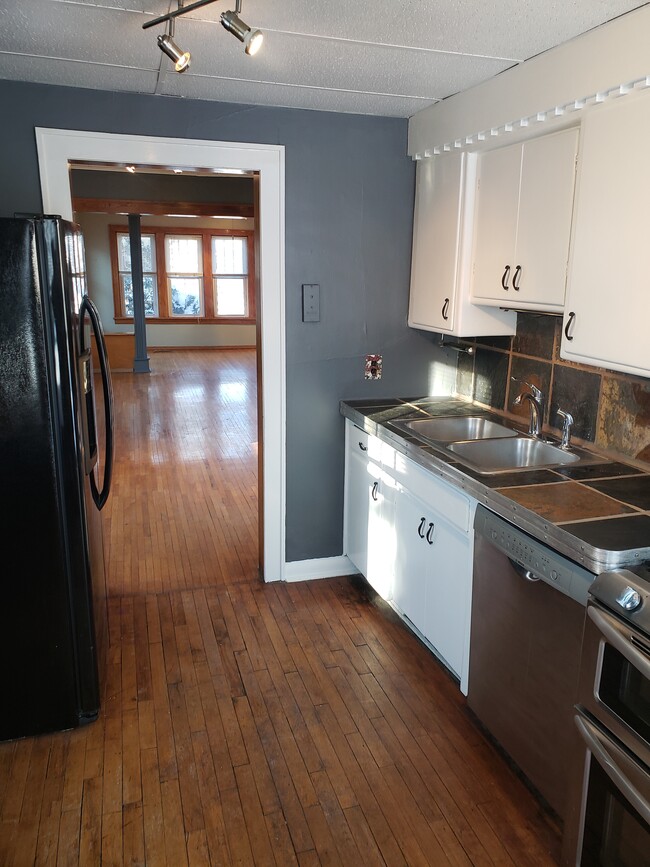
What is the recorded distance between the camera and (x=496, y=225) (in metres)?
2.68

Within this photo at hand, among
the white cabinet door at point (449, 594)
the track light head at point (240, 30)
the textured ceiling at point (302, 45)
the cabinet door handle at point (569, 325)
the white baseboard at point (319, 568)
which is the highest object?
the textured ceiling at point (302, 45)

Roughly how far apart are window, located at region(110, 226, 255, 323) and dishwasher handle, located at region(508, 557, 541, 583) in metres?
10.8

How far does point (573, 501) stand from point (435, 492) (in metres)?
0.58

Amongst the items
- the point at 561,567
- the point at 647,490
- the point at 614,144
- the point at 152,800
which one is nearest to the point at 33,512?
the point at 152,800

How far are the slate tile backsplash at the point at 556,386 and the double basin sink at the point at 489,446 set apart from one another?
108 millimetres

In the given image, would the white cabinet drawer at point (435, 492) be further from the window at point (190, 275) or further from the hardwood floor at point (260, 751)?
the window at point (190, 275)

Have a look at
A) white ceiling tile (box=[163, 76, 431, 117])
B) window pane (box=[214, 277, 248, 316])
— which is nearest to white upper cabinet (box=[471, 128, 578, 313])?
white ceiling tile (box=[163, 76, 431, 117])

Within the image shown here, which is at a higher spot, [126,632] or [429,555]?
[429,555]

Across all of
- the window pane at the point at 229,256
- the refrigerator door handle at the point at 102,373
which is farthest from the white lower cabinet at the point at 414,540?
the window pane at the point at 229,256

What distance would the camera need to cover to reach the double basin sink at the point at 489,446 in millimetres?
2488

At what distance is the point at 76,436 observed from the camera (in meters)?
2.20

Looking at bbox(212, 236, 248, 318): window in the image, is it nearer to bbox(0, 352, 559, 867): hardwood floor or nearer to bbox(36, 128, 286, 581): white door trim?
bbox(0, 352, 559, 867): hardwood floor

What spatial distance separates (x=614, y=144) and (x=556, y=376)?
968 mm

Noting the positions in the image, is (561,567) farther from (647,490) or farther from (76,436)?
(76,436)
